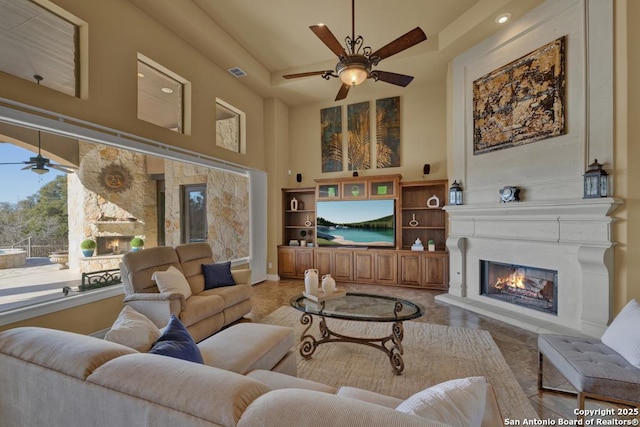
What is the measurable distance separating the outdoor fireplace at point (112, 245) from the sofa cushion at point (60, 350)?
Answer: 2.88 meters

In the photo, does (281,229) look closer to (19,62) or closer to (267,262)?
(267,262)

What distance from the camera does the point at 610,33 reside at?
2846 mm

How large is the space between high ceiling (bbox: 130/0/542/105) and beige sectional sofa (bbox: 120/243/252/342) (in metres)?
3.01

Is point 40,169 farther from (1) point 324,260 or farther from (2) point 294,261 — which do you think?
(1) point 324,260

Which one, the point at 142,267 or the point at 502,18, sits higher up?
the point at 502,18

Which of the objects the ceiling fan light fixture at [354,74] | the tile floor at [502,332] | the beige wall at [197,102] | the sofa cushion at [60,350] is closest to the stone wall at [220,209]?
the beige wall at [197,102]

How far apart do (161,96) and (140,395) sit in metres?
4.31

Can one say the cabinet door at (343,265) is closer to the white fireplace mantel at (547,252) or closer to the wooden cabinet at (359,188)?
the wooden cabinet at (359,188)

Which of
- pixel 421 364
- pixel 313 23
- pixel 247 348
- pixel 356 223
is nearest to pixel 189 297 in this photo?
pixel 247 348

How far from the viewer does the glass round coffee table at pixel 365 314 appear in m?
2.43

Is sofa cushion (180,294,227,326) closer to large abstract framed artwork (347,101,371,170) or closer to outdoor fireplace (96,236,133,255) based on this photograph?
outdoor fireplace (96,236,133,255)

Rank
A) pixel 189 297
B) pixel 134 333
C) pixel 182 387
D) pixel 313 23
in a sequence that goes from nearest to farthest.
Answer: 1. pixel 182 387
2. pixel 134 333
3. pixel 189 297
4. pixel 313 23

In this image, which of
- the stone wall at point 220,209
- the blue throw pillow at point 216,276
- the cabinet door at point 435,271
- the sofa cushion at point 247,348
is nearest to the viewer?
the sofa cushion at point 247,348

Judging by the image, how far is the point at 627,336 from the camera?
5.96 feet
